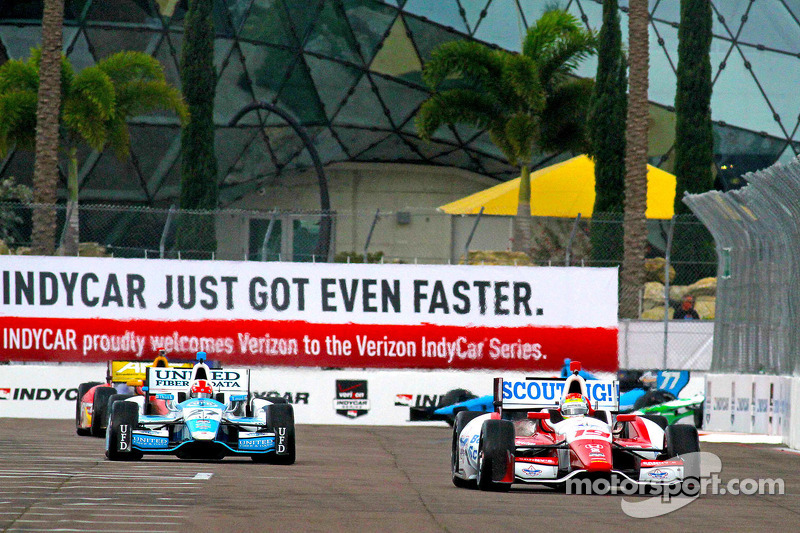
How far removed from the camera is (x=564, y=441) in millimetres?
11430

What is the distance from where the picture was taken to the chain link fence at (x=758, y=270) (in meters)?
19.5

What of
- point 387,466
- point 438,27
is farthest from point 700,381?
point 438,27

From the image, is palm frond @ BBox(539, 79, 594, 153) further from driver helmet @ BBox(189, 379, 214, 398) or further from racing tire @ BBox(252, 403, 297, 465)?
racing tire @ BBox(252, 403, 297, 465)

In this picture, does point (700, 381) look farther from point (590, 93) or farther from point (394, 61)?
point (394, 61)

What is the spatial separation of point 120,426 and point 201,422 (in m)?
0.93

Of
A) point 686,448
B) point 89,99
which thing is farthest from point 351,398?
point 686,448

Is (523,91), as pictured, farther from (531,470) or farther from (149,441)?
(531,470)

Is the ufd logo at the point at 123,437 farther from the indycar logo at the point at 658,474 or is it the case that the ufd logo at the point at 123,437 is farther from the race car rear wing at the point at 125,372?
the indycar logo at the point at 658,474

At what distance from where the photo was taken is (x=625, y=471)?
11.5m

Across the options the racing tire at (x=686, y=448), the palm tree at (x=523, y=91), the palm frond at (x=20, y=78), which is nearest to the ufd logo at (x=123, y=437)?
the racing tire at (x=686, y=448)

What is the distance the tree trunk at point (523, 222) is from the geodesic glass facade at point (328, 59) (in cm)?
737

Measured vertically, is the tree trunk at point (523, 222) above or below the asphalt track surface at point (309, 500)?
above

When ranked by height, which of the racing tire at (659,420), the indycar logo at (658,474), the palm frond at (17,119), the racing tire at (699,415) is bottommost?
the racing tire at (699,415)
